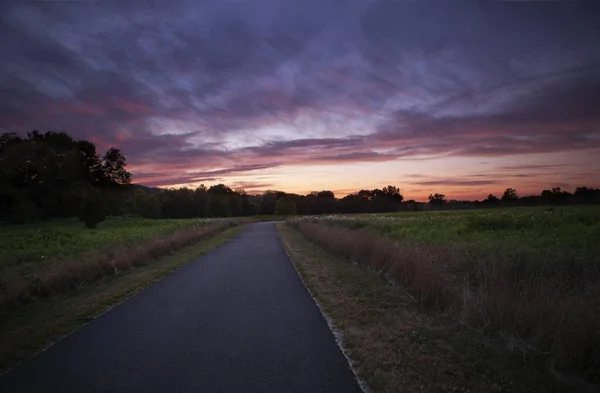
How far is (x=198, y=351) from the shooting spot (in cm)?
570

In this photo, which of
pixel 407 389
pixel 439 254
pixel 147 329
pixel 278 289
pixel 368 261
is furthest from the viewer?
pixel 368 261

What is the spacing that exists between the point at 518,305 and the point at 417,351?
6.64 ft

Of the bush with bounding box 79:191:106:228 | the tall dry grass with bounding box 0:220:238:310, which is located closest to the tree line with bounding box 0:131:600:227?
the bush with bounding box 79:191:106:228

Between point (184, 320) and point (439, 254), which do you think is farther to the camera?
point (439, 254)

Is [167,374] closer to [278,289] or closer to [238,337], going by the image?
[238,337]

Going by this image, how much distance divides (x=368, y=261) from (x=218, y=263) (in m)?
6.17

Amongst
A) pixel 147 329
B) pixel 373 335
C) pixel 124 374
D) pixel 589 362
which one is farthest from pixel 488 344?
pixel 147 329

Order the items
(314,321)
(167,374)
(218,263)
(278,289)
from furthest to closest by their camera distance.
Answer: (218,263)
(278,289)
(314,321)
(167,374)

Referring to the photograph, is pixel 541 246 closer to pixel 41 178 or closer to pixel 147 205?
pixel 41 178

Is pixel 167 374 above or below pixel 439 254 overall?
below

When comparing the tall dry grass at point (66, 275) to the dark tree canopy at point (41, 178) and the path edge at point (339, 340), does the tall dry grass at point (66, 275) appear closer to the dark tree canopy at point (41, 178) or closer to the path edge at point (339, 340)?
the path edge at point (339, 340)

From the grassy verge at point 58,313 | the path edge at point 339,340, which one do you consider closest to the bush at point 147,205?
the grassy verge at point 58,313

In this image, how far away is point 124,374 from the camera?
4902 millimetres

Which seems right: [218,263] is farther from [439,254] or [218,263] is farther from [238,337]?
[238,337]
